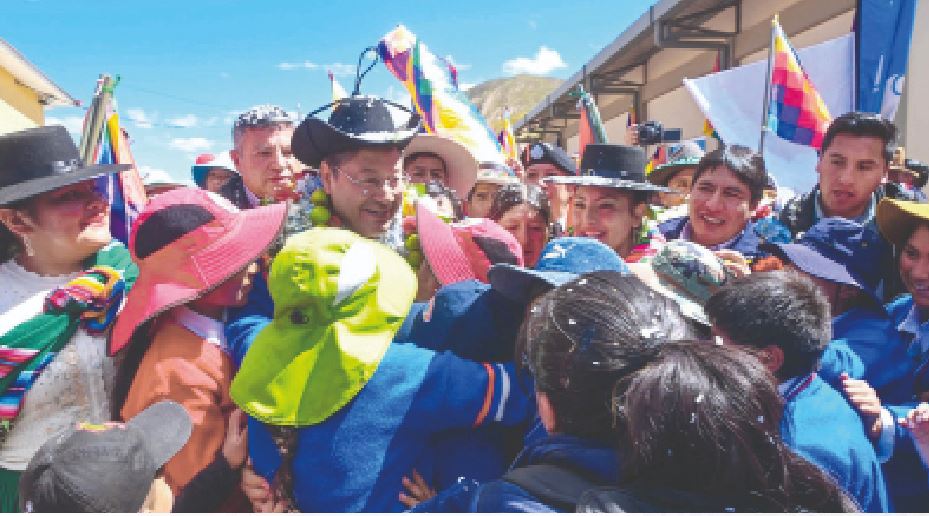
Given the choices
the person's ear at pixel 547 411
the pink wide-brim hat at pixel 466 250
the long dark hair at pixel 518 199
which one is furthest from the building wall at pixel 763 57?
the person's ear at pixel 547 411

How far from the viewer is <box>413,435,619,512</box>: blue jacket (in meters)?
0.90

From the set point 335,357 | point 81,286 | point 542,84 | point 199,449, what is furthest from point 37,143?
point 542,84

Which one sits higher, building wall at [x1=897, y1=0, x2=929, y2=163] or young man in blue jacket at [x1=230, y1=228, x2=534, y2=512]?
building wall at [x1=897, y1=0, x2=929, y2=163]

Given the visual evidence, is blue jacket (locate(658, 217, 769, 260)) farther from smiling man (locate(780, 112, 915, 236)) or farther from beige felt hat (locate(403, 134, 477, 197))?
beige felt hat (locate(403, 134, 477, 197))

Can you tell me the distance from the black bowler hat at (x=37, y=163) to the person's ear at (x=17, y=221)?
7 cm

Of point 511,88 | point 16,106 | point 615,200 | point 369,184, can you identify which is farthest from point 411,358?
point 511,88

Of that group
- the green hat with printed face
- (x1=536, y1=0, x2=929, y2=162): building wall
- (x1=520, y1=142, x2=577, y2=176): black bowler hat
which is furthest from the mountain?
the green hat with printed face

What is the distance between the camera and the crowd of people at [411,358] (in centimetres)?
91

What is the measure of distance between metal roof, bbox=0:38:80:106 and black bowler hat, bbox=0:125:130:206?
1518 cm

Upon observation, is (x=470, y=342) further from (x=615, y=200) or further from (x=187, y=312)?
(x=615, y=200)

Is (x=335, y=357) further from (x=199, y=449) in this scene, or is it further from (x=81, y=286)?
(x=81, y=286)

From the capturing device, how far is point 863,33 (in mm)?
3676

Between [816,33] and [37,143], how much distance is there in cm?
826

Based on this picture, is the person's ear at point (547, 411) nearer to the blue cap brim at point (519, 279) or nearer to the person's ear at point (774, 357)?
the blue cap brim at point (519, 279)
